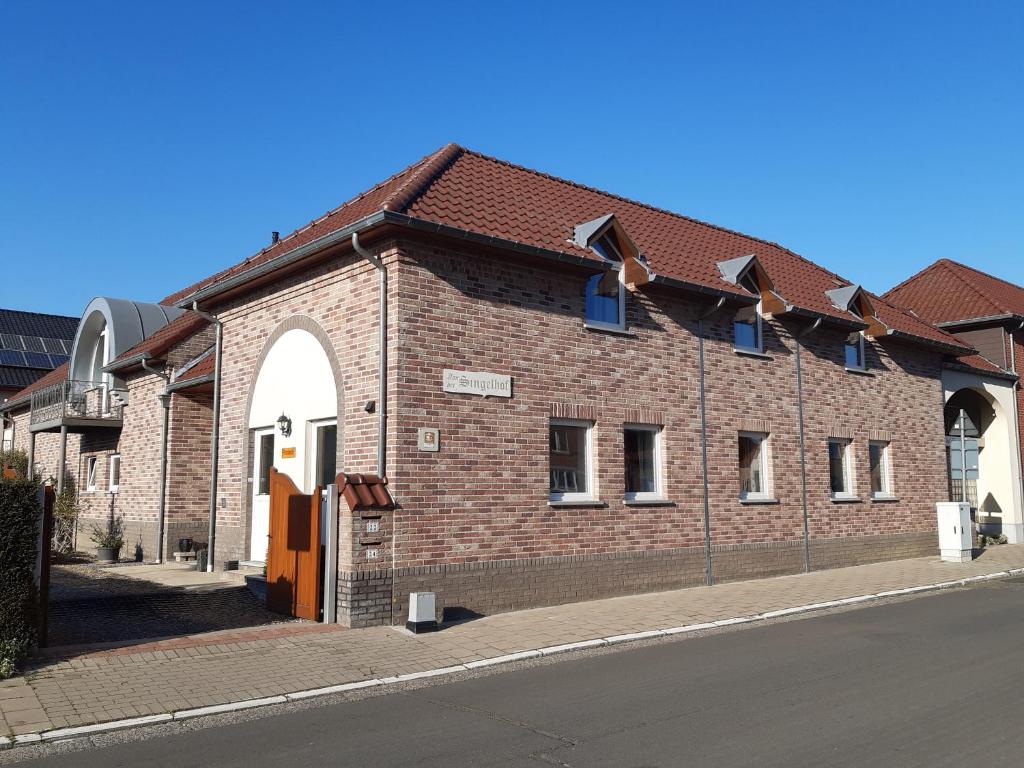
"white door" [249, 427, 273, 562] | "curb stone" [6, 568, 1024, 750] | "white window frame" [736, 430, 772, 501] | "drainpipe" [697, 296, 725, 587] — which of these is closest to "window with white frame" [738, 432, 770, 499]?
"white window frame" [736, 430, 772, 501]

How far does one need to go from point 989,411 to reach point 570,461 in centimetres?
1729

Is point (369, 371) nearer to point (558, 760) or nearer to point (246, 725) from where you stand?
point (246, 725)

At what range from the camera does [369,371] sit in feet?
37.3

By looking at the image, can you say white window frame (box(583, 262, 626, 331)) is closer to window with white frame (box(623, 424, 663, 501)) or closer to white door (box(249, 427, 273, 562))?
window with white frame (box(623, 424, 663, 501))

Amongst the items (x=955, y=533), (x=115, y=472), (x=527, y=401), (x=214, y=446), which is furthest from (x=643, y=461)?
(x=115, y=472)

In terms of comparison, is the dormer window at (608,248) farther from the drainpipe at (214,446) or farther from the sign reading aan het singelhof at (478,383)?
the drainpipe at (214,446)

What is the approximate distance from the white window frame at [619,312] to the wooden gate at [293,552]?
16.2 ft

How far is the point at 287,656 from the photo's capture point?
8.82 metres

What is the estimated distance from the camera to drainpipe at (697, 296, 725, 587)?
47.6 ft

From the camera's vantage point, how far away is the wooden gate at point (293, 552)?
35.6 feet

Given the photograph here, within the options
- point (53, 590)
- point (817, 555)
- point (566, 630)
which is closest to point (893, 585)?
point (817, 555)

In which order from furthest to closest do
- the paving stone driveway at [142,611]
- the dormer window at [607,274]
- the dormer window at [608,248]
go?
the dormer window at [608,248], the dormer window at [607,274], the paving stone driveway at [142,611]

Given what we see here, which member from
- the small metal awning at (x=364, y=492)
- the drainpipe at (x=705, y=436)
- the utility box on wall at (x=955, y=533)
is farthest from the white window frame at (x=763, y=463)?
the small metal awning at (x=364, y=492)

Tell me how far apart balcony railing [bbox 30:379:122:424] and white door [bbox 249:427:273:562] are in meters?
7.68
